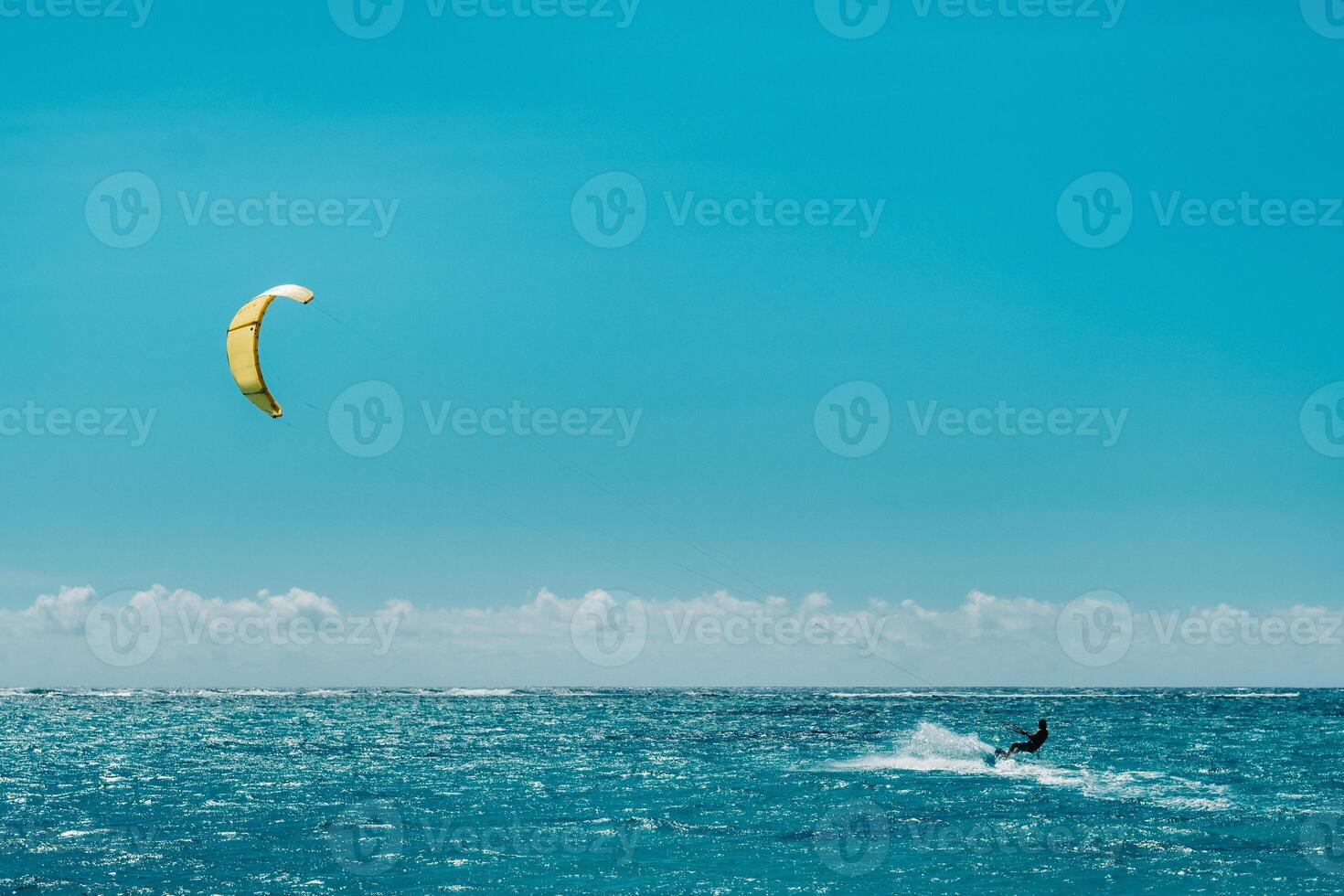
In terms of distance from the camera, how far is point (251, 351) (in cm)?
2809

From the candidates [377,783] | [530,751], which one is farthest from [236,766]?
[530,751]

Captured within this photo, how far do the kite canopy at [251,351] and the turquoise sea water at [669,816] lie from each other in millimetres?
10121

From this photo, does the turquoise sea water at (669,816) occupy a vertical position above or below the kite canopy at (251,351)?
below

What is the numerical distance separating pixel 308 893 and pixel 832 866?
10007 mm

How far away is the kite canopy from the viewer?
92.2 ft

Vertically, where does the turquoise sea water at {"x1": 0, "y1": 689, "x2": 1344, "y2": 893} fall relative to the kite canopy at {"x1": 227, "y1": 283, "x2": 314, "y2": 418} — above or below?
below

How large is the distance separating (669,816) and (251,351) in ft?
50.6

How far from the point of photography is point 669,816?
30297 mm

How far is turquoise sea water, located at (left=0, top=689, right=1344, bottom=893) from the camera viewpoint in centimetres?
2292

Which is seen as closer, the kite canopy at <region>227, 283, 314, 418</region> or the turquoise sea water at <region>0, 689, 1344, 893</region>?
the turquoise sea water at <region>0, 689, 1344, 893</region>

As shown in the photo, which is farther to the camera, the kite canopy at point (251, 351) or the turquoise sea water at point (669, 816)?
the kite canopy at point (251, 351)

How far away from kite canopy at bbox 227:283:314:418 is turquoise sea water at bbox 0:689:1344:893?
33.2 ft

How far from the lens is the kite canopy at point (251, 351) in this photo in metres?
28.1

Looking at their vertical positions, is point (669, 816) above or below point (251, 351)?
below
